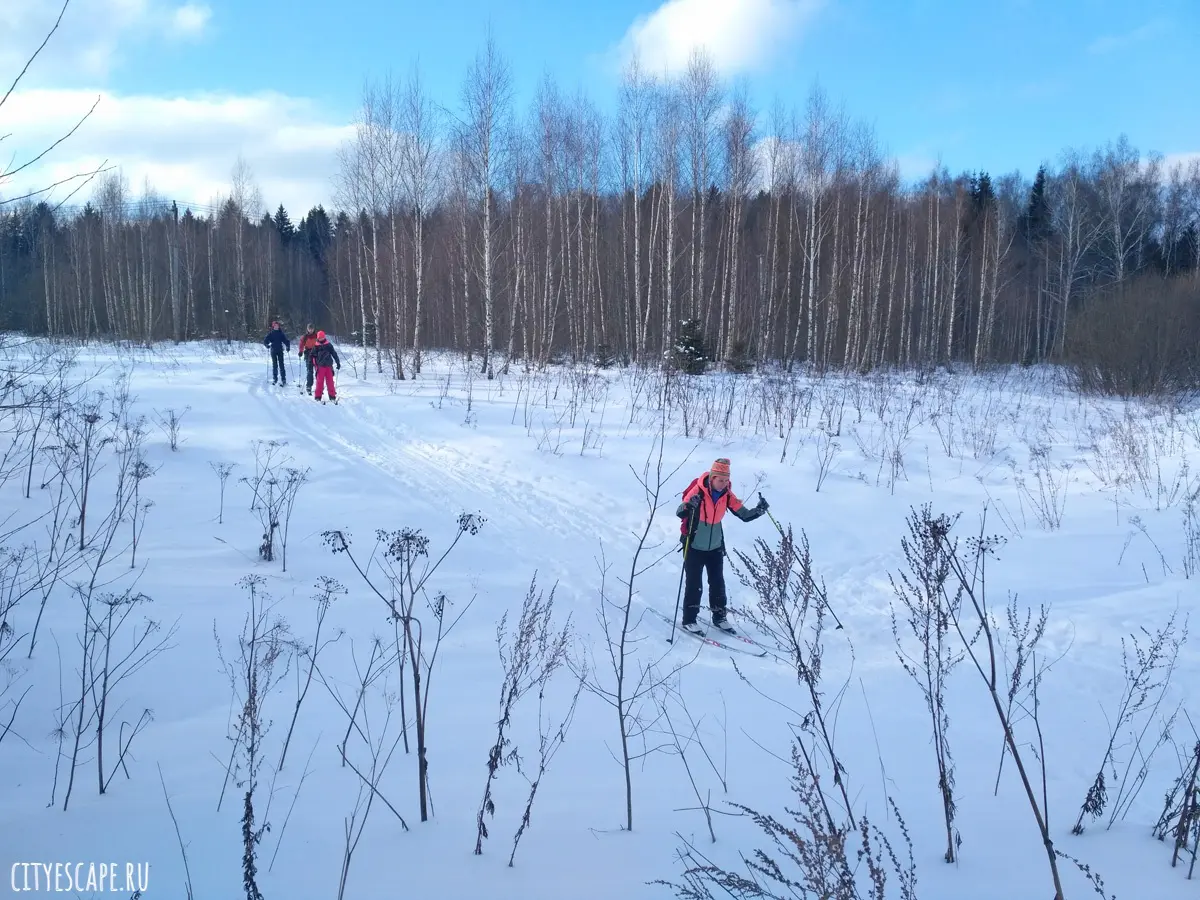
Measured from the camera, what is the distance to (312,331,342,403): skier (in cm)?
1473

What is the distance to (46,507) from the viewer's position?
7281 mm

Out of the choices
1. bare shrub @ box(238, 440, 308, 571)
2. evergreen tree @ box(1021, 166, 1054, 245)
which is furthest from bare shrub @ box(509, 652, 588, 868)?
evergreen tree @ box(1021, 166, 1054, 245)

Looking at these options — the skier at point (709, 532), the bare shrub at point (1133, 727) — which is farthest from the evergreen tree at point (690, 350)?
the bare shrub at point (1133, 727)

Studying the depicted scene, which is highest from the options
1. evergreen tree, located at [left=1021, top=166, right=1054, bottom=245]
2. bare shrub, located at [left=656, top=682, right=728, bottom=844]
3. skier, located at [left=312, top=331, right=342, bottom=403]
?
evergreen tree, located at [left=1021, top=166, right=1054, bottom=245]

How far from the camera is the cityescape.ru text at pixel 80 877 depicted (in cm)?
278

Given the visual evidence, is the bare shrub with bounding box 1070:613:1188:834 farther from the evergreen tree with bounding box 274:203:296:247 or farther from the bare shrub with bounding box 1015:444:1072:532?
the evergreen tree with bounding box 274:203:296:247

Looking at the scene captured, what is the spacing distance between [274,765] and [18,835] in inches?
39.7

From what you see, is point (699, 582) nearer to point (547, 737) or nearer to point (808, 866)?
point (547, 737)

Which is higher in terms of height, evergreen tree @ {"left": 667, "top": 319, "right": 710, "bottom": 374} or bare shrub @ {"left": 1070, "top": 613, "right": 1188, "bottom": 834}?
evergreen tree @ {"left": 667, "top": 319, "right": 710, "bottom": 374}

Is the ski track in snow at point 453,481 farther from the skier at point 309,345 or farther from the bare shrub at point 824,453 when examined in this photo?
the bare shrub at point 824,453

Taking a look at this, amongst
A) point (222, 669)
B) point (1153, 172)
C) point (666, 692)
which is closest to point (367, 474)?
point (222, 669)

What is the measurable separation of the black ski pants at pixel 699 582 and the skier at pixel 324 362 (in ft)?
34.7

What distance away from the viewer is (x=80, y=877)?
284cm

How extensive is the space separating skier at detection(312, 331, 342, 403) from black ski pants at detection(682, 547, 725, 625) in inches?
416
